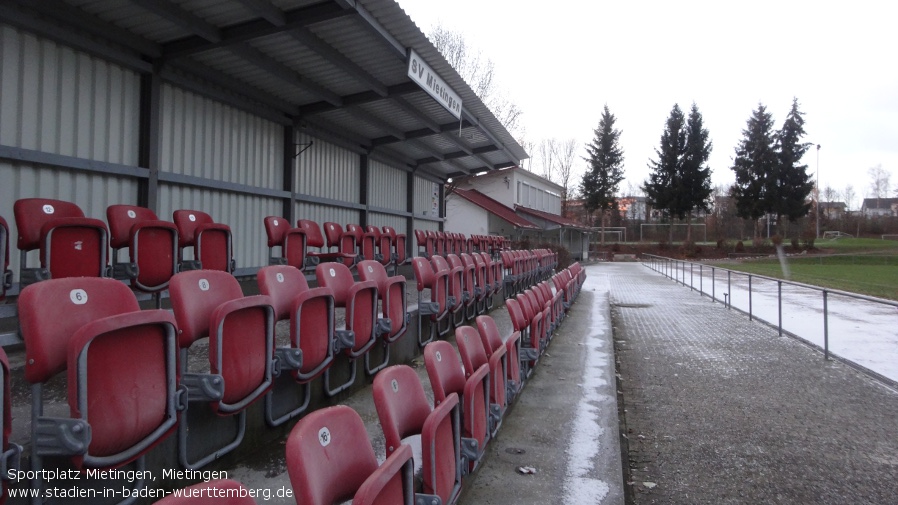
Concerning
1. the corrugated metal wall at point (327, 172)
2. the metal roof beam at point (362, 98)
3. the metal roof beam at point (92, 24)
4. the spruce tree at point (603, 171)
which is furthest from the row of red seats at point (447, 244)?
the spruce tree at point (603, 171)

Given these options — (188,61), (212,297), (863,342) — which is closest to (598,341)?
(863,342)

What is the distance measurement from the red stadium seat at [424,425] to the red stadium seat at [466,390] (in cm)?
13

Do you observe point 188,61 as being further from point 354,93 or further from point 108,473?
point 108,473

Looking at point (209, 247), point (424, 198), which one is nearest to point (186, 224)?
point (209, 247)

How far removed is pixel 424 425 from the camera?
209 cm

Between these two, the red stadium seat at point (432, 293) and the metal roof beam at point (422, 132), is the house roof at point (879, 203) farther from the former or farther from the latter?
the red stadium seat at point (432, 293)

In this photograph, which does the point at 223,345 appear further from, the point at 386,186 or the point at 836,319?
the point at 386,186

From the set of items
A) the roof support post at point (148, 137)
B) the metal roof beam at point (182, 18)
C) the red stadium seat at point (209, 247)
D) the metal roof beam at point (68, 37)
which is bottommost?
the red stadium seat at point (209, 247)

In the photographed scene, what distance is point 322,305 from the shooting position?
3.43 metres

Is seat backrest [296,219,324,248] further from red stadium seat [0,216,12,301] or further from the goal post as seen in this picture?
the goal post

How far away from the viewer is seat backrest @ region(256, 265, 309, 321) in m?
3.59

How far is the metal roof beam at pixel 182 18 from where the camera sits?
547 centimetres

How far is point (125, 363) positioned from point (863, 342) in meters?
8.02

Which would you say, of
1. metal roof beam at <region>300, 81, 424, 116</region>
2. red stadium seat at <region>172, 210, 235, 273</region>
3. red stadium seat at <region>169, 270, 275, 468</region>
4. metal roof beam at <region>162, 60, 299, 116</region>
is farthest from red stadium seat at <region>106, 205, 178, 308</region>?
metal roof beam at <region>300, 81, 424, 116</region>
